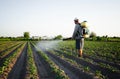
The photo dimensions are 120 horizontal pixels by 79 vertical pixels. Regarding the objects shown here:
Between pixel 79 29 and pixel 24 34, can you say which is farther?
pixel 24 34

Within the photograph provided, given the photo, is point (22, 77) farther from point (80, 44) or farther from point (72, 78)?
point (80, 44)

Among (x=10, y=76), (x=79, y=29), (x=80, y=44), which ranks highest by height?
(x=79, y=29)

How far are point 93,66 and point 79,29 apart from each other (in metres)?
2.43

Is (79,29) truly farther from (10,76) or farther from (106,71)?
(10,76)

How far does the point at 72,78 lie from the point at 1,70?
3.26 meters

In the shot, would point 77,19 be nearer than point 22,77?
No

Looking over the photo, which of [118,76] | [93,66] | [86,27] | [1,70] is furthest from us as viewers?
[86,27]

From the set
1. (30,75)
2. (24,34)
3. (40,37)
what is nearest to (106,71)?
(30,75)

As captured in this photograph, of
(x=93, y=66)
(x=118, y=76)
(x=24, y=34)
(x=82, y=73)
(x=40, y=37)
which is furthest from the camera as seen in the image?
(x=24, y=34)

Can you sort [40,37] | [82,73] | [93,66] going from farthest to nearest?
[40,37] < [93,66] < [82,73]

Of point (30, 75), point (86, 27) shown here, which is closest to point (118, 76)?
point (30, 75)

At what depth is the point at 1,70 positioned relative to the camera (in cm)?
794

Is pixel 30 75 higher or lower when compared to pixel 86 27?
lower

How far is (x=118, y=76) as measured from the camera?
6.68 metres
